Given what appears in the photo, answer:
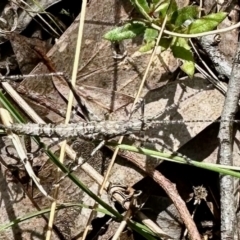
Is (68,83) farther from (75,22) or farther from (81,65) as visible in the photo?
(75,22)

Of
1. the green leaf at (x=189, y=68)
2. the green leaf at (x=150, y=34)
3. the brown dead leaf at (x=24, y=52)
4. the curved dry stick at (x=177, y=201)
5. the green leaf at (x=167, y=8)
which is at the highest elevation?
the green leaf at (x=167, y=8)

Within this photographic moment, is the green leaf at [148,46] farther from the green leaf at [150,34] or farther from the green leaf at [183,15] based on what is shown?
the green leaf at [183,15]

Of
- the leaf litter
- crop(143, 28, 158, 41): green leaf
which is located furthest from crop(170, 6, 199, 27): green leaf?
the leaf litter

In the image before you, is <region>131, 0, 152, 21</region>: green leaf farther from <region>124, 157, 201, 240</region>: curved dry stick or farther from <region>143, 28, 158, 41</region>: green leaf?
<region>124, 157, 201, 240</region>: curved dry stick

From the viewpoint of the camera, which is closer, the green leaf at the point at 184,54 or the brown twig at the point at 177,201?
the green leaf at the point at 184,54

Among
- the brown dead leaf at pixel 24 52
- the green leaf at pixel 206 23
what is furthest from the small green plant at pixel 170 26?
the brown dead leaf at pixel 24 52

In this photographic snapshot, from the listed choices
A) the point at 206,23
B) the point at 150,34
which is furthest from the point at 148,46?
the point at 206,23
